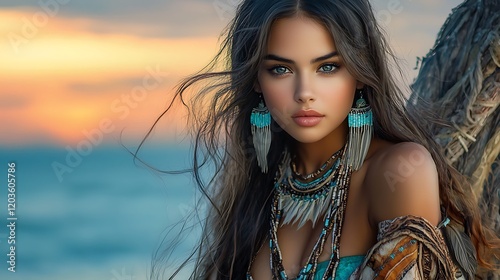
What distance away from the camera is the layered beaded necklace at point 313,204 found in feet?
10.9

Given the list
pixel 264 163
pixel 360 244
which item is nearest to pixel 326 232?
pixel 360 244

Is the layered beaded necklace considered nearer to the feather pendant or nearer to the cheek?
the cheek

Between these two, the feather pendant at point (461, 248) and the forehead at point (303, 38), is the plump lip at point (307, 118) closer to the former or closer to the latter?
the forehead at point (303, 38)

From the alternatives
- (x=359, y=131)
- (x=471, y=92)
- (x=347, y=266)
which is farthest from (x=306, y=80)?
(x=471, y=92)

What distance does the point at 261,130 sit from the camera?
139 inches

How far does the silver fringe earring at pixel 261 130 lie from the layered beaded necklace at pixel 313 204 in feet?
0.41

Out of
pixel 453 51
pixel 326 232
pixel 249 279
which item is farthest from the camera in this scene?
pixel 453 51

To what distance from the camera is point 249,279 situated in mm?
3594

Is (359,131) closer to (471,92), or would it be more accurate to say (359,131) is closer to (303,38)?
(303,38)

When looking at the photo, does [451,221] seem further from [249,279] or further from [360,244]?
[249,279]

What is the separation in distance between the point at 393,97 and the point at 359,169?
283mm

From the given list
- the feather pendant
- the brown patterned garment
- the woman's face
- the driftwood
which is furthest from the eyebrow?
the driftwood

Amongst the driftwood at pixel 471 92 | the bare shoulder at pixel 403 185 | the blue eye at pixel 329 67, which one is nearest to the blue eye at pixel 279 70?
the blue eye at pixel 329 67

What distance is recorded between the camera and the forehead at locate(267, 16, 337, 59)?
321 cm
